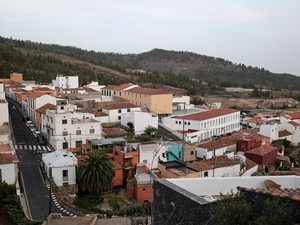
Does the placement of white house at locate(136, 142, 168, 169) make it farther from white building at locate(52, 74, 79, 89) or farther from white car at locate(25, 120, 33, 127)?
white building at locate(52, 74, 79, 89)

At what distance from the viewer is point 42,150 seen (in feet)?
82.5

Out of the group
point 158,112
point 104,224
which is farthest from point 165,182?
point 158,112

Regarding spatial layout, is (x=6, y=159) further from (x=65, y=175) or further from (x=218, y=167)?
(x=218, y=167)

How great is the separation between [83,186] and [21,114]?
736 inches

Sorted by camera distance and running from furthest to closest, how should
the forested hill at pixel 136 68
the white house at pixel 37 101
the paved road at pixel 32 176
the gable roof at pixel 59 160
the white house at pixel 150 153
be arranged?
the forested hill at pixel 136 68
the white house at pixel 37 101
the white house at pixel 150 153
the gable roof at pixel 59 160
the paved road at pixel 32 176

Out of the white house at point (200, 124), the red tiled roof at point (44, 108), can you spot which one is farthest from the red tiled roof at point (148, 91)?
the red tiled roof at point (44, 108)

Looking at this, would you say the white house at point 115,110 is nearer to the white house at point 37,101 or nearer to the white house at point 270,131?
the white house at point 37,101

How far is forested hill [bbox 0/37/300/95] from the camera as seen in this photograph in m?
67.6

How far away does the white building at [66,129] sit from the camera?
25763mm

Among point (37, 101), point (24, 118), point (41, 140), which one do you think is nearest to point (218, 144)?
point (41, 140)

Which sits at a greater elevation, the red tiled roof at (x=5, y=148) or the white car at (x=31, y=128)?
the white car at (x=31, y=128)

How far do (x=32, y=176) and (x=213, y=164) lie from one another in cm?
1132

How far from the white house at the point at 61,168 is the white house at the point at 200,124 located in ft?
45.2

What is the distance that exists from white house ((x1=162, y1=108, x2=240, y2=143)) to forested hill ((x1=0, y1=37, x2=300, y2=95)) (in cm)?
3280
